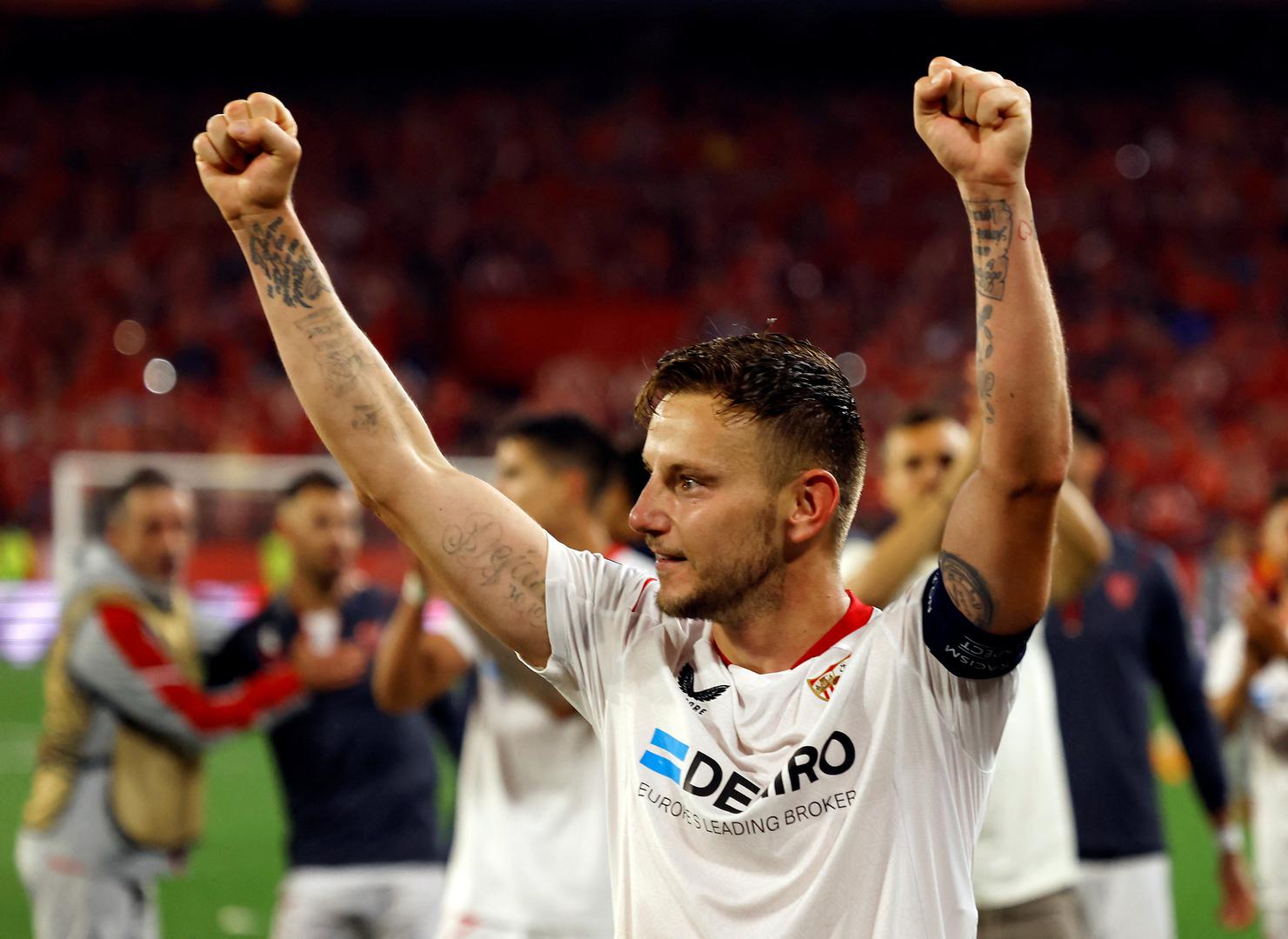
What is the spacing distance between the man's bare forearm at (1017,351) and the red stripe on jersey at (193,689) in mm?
3439

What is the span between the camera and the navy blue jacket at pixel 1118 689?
481 cm

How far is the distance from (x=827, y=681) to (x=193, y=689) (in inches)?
130

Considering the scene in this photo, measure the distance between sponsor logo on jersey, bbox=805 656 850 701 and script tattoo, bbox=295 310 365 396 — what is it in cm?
78

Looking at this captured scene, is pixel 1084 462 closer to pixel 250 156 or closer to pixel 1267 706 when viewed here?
pixel 1267 706

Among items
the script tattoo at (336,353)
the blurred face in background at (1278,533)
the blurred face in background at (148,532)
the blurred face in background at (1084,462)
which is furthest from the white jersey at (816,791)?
the blurred face in background at (1278,533)

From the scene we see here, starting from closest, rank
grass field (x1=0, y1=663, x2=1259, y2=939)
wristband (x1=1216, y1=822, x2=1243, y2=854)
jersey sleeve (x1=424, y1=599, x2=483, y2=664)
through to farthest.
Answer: jersey sleeve (x1=424, y1=599, x2=483, y2=664)
wristband (x1=1216, y1=822, x2=1243, y2=854)
grass field (x1=0, y1=663, x2=1259, y2=939)

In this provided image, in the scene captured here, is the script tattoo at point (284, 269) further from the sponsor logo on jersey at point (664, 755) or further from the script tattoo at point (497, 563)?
the sponsor logo on jersey at point (664, 755)

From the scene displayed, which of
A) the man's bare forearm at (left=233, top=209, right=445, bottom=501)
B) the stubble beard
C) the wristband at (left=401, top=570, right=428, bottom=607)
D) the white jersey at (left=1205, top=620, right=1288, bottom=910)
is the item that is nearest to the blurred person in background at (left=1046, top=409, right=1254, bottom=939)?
the white jersey at (left=1205, top=620, right=1288, bottom=910)

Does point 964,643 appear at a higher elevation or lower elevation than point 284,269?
lower

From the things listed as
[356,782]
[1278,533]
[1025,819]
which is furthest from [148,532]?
[1278,533]

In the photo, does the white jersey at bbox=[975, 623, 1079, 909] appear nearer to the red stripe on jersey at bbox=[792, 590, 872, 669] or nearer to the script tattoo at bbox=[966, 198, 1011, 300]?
the red stripe on jersey at bbox=[792, 590, 872, 669]

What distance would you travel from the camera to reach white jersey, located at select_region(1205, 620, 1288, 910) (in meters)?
5.37

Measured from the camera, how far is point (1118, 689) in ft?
16.0

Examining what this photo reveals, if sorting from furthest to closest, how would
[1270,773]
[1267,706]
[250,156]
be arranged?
[1267,706], [1270,773], [250,156]
